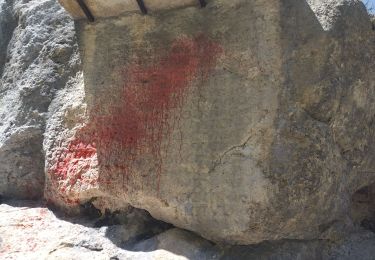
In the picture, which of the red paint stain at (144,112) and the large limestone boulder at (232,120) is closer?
the large limestone boulder at (232,120)

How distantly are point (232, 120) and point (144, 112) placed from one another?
2.15ft

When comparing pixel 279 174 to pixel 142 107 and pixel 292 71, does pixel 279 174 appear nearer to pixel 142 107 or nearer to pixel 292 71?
pixel 292 71

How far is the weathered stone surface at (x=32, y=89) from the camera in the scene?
4125mm

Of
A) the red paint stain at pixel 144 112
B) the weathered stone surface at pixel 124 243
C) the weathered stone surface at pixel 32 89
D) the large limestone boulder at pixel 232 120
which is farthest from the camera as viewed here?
the weathered stone surface at pixel 32 89

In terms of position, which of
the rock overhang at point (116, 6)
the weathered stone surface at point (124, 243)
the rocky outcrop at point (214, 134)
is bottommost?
the weathered stone surface at point (124, 243)

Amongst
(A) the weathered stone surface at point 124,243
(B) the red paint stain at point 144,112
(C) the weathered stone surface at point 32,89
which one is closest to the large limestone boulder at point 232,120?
(B) the red paint stain at point 144,112

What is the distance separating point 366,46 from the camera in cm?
366

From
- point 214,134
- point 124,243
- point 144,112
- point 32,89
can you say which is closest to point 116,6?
point 144,112

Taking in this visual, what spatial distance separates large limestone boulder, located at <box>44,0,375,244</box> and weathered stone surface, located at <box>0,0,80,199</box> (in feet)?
1.12

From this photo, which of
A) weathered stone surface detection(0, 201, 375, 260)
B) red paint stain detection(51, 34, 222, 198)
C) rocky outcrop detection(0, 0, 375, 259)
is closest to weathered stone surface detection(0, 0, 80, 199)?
rocky outcrop detection(0, 0, 375, 259)

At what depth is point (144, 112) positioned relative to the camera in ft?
12.0

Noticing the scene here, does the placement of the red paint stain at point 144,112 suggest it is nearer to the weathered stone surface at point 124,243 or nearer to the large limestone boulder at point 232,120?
the large limestone boulder at point 232,120

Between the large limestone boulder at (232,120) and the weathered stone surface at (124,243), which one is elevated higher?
the large limestone boulder at (232,120)

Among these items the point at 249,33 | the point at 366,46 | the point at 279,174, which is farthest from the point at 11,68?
the point at 366,46
